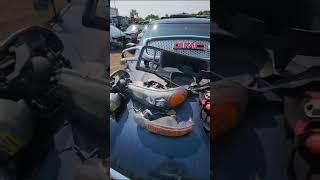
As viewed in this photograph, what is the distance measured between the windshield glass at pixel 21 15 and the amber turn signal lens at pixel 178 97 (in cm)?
42

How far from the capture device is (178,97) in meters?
0.80

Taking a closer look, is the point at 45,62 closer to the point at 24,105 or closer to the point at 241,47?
the point at 24,105

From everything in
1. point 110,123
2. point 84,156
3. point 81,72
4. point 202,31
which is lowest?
point 84,156

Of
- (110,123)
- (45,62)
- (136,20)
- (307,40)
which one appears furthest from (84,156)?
(307,40)

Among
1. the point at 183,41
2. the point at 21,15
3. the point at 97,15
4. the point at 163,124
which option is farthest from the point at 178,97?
the point at 21,15

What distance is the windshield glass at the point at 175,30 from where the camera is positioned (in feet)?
2.81

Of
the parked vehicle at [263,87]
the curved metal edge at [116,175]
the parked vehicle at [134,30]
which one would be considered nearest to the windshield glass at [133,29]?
the parked vehicle at [134,30]

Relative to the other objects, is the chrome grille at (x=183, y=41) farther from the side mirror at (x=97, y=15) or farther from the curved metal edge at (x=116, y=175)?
the curved metal edge at (x=116, y=175)

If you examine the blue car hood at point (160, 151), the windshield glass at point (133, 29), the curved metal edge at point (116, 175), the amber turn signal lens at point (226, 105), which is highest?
the windshield glass at point (133, 29)

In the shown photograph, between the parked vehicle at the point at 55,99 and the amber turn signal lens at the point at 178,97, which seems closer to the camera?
the amber turn signal lens at the point at 178,97

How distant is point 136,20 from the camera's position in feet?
2.78

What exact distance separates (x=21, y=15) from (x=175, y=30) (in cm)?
41

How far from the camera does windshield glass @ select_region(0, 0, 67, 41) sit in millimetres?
896

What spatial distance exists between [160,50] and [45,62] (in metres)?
0.32
